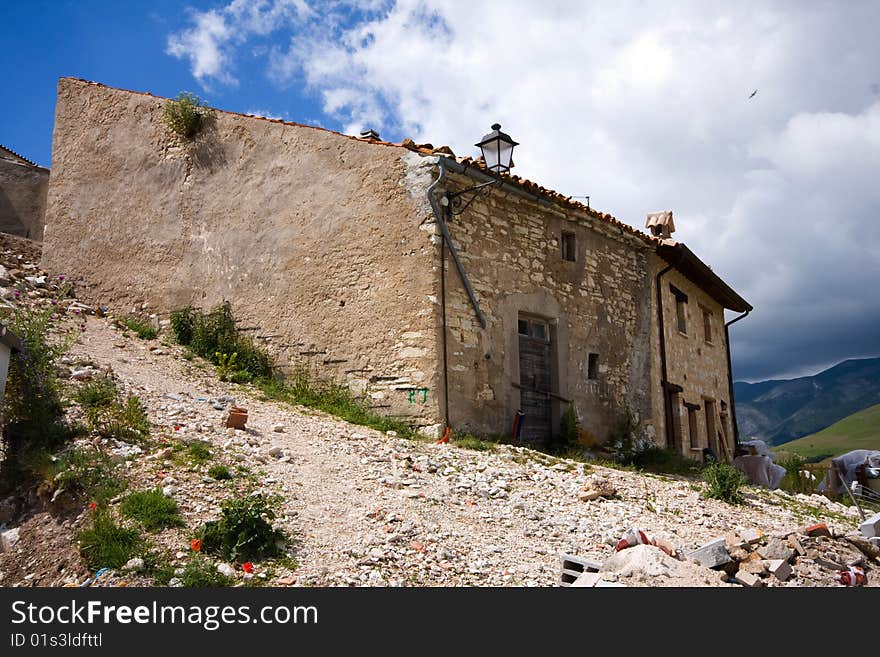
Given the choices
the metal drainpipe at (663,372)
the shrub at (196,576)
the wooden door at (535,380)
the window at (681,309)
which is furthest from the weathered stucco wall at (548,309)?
the shrub at (196,576)

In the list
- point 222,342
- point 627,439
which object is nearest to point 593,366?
point 627,439

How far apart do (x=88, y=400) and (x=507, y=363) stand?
5496 mm

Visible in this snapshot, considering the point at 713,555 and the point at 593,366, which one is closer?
the point at 713,555

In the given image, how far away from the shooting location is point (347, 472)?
7031 mm

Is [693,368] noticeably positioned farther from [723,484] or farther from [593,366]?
[723,484]

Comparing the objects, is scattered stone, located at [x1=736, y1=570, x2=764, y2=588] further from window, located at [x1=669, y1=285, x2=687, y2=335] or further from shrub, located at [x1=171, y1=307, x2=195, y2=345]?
window, located at [x1=669, y1=285, x2=687, y2=335]

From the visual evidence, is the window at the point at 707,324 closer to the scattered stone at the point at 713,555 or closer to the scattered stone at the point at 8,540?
the scattered stone at the point at 713,555

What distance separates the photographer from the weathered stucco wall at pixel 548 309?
980 centimetres

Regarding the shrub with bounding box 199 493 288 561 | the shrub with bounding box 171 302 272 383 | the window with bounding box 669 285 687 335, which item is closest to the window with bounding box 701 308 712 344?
the window with bounding box 669 285 687 335

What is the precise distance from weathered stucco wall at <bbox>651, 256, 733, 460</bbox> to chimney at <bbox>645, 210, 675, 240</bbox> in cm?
112

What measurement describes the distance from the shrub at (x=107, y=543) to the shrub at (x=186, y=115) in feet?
27.8

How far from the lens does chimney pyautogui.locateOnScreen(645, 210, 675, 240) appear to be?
616 inches

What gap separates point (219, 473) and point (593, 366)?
23.7 ft

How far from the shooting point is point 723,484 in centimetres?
862
